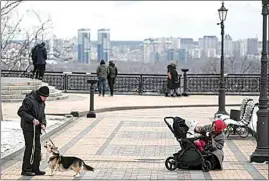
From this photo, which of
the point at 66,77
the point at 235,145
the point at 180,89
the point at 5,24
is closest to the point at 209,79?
the point at 180,89

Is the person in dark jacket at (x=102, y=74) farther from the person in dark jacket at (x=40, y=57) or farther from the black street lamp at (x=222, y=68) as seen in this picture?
the black street lamp at (x=222, y=68)

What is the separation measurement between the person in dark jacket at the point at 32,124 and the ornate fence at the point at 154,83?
21.1 meters

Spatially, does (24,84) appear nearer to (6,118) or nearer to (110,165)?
(6,118)

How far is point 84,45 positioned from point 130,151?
42118 millimetres

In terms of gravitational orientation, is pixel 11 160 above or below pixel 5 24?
below

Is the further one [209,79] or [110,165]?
[209,79]

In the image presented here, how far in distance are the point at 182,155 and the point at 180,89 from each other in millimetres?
20430

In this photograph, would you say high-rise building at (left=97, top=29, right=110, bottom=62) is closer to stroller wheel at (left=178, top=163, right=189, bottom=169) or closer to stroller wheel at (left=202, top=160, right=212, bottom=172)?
stroller wheel at (left=178, top=163, right=189, bottom=169)

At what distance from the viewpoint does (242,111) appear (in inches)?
631

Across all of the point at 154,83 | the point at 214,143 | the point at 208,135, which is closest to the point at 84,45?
the point at 154,83

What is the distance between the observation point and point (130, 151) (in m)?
12.9

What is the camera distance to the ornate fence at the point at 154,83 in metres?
31.3

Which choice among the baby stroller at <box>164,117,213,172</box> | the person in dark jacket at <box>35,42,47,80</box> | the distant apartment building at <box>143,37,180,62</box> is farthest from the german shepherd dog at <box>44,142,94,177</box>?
the distant apartment building at <box>143,37,180,62</box>

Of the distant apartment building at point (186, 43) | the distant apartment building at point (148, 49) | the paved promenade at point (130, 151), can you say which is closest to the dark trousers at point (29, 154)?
the paved promenade at point (130, 151)
